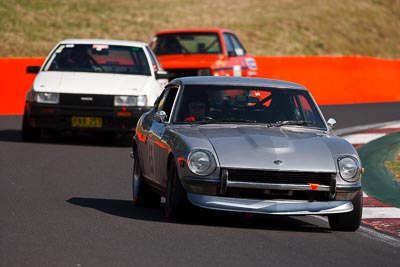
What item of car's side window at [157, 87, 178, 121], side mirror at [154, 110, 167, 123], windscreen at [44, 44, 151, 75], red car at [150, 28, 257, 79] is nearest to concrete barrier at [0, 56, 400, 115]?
red car at [150, 28, 257, 79]

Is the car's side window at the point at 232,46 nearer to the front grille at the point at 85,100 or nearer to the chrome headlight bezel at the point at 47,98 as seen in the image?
the front grille at the point at 85,100

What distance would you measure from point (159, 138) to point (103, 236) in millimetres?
1844

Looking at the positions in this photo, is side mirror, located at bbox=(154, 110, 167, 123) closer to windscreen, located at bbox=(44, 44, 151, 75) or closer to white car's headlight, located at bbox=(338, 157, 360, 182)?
white car's headlight, located at bbox=(338, 157, 360, 182)

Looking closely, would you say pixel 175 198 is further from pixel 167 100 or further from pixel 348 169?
pixel 167 100

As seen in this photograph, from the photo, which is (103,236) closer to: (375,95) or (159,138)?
(159,138)

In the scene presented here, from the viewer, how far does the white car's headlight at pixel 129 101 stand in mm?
18547

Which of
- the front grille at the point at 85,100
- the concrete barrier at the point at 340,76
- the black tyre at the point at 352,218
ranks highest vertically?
the black tyre at the point at 352,218

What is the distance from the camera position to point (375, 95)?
31.9 m

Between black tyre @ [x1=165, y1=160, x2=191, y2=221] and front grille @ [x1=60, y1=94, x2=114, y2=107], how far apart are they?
323 inches

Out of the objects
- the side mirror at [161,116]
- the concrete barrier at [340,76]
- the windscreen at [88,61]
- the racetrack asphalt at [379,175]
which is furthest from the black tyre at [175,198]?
the concrete barrier at [340,76]

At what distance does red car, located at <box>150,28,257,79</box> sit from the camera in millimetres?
24484

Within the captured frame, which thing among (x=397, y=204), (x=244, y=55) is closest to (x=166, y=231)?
(x=397, y=204)

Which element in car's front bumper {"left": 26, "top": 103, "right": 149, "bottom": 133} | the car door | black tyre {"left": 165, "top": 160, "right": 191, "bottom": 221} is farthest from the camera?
car's front bumper {"left": 26, "top": 103, "right": 149, "bottom": 133}

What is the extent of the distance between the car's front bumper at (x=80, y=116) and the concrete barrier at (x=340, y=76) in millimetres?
12324
